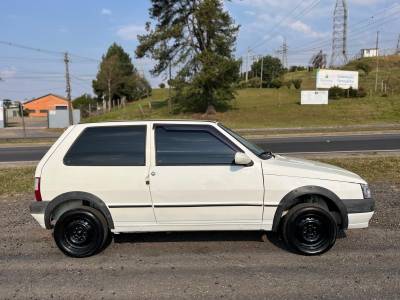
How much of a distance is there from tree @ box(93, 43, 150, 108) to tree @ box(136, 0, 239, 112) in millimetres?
39034

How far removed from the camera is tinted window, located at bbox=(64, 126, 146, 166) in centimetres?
500

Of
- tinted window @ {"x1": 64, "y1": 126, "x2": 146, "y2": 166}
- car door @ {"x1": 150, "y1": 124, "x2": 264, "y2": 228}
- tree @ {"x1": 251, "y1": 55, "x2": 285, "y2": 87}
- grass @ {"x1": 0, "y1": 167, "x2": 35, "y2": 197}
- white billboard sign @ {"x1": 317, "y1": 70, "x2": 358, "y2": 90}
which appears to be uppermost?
tree @ {"x1": 251, "y1": 55, "x2": 285, "y2": 87}

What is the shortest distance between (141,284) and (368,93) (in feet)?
152

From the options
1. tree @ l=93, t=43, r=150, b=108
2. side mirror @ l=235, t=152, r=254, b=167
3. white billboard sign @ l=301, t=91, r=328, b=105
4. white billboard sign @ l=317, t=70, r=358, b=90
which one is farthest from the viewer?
tree @ l=93, t=43, r=150, b=108

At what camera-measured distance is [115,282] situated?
429 cm

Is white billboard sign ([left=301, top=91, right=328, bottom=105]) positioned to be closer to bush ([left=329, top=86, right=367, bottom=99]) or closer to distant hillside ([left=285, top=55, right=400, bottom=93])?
bush ([left=329, top=86, right=367, bottom=99])

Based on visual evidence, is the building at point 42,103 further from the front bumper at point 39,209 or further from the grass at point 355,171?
the front bumper at point 39,209

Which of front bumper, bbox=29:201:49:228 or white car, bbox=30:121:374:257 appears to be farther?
front bumper, bbox=29:201:49:228

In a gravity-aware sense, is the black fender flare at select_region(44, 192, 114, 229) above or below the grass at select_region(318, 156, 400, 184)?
above

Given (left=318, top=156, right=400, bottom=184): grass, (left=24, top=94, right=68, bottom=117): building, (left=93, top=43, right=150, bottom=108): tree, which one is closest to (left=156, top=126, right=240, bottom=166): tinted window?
(left=318, top=156, right=400, bottom=184): grass

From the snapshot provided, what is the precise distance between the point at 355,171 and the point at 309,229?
5.40 m

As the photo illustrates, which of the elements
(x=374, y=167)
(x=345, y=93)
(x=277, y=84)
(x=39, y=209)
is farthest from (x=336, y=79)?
(x=39, y=209)

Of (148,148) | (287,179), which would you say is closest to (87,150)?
(148,148)

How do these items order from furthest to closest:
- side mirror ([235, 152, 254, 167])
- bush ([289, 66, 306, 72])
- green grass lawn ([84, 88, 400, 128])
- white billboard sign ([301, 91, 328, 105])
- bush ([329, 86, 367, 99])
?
bush ([289, 66, 306, 72]), bush ([329, 86, 367, 99]), white billboard sign ([301, 91, 328, 105]), green grass lawn ([84, 88, 400, 128]), side mirror ([235, 152, 254, 167])
